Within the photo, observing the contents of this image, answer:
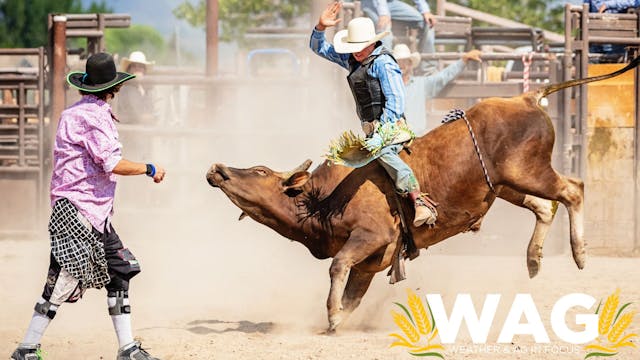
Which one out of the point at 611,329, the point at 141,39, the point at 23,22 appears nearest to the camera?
the point at 611,329

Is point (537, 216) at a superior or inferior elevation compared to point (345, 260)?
superior

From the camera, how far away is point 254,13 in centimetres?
2622

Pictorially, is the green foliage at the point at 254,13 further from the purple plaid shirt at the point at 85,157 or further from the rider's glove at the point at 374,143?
the purple plaid shirt at the point at 85,157

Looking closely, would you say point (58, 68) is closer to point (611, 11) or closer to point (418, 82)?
point (418, 82)

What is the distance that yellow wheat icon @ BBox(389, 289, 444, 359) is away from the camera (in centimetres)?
572

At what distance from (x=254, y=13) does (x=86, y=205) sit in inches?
841

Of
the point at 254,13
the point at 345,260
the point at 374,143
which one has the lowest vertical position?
the point at 345,260

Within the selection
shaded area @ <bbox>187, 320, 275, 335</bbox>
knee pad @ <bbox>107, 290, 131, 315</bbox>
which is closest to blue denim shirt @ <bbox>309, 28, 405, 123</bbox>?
shaded area @ <bbox>187, 320, 275, 335</bbox>

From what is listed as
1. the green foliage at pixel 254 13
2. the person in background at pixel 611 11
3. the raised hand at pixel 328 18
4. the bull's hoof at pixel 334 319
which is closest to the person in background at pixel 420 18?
the person in background at pixel 611 11

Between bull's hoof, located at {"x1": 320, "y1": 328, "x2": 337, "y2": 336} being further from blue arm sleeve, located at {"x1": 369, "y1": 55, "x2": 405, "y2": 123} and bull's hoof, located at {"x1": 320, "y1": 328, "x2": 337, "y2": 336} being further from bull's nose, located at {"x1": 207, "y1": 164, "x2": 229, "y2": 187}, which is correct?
blue arm sleeve, located at {"x1": 369, "y1": 55, "x2": 405, "y2": 123}

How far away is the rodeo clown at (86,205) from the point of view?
530 cm

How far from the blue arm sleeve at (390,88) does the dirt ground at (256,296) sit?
4.42 ft

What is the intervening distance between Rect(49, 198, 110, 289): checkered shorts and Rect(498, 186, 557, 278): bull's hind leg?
2736mm

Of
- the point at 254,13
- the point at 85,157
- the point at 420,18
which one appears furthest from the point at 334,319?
the point at 254,13
